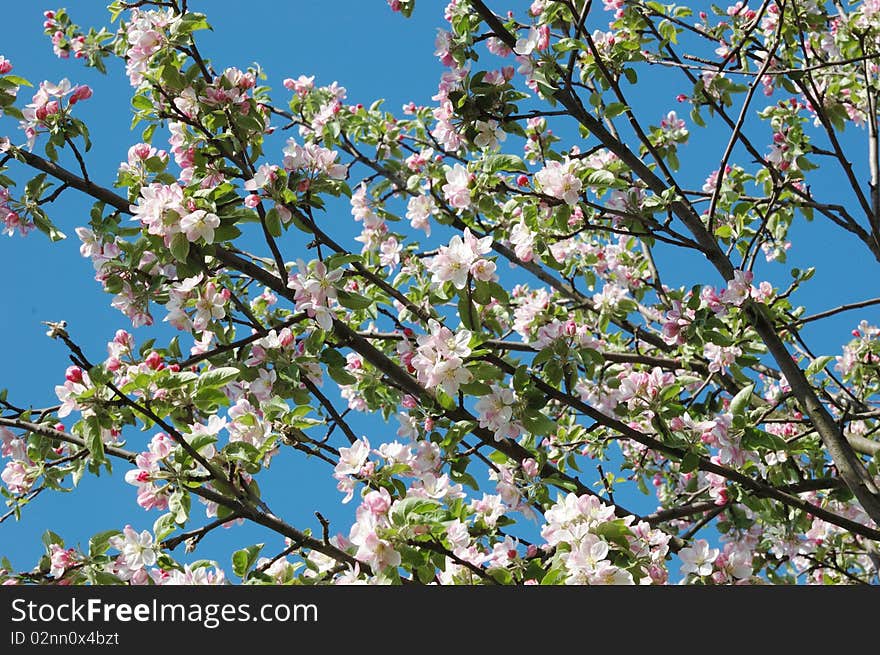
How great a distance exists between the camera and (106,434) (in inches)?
102

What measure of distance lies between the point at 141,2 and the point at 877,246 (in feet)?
12.5

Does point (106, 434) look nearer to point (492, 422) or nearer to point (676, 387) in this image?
point (492, 422)

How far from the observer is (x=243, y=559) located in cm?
252

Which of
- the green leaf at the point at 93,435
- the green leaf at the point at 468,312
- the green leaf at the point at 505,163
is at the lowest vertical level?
the green leaf at the point at 93,435

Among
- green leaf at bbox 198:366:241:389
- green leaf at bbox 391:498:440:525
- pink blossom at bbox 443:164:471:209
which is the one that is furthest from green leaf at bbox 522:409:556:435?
green leaf at bbox 198:366:241:389

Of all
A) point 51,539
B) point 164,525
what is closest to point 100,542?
point 51,539

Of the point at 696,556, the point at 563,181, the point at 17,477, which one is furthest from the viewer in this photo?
the point at 563,181

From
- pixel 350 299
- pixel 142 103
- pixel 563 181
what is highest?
pixel 142 103

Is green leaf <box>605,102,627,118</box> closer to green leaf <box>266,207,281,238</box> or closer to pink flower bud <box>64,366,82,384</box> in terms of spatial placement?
green leaf <box>266,207,281,238</box>

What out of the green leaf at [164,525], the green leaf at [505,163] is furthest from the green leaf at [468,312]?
the green leaf at [164,525]

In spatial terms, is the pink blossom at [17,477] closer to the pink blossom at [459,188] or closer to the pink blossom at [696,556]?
the pink blossom at [459,188]

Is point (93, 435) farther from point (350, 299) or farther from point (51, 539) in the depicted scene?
point (350, 299)

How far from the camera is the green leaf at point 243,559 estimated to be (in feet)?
8.26

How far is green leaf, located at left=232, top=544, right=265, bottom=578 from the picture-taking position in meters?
2.52
